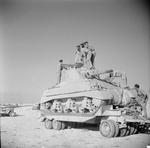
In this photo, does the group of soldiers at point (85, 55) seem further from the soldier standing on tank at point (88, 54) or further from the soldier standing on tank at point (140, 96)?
the soldier standing on tank at point (140, 96)

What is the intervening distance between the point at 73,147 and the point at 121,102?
3.55m

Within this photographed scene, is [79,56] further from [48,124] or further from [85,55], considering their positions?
[48,124]

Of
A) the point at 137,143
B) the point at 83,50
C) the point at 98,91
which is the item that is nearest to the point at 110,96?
the point at 98,91

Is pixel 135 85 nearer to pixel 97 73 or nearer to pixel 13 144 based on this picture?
pixel 97 73

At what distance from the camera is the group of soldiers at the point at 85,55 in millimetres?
11977

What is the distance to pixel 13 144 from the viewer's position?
7746 millimetres

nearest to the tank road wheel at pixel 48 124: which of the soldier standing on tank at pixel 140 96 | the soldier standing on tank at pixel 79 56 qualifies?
the soldier standing on tank at pixel 79 56

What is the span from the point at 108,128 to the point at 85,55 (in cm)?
419

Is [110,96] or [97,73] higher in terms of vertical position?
[97,73]

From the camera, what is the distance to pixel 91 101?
10094mm

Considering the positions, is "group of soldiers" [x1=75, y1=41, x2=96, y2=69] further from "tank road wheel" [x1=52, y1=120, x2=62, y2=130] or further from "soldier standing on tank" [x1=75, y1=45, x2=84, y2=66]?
"tank road wheel" [x1=52, y1=120, x2=62, y2=130]

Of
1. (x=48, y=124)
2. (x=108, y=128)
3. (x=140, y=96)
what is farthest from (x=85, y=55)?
(x=108, y=128)

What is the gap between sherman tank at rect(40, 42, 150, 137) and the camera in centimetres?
927

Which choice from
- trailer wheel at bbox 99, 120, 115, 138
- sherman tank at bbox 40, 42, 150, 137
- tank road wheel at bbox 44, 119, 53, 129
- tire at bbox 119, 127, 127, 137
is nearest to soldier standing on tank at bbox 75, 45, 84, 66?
sherman tank at bbox 40, 42, 150, 137
